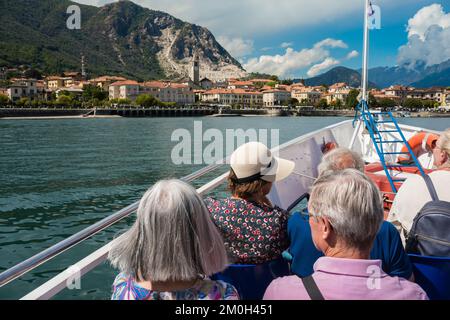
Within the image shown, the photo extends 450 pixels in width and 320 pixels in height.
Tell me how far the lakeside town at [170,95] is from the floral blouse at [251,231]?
346 feet

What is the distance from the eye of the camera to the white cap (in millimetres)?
2055

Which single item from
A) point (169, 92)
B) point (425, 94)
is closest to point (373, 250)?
point (169, 92)

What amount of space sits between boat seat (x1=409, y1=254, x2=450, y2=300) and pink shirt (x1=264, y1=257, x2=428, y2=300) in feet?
1.69

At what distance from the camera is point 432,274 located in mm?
1854

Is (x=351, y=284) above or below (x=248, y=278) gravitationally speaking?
above

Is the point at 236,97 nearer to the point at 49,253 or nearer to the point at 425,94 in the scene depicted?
the point at 425,94

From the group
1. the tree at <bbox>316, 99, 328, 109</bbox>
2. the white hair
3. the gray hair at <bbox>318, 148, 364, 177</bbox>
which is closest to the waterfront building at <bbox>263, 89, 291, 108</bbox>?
the tree at <bbox>316, 99, 328, 109</bbox>

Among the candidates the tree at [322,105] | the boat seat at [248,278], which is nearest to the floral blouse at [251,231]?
the boat seat at [248,278]

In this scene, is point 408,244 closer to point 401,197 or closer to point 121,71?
point 401,197

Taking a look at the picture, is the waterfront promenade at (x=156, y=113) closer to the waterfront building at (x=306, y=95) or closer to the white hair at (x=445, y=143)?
the waterfront building at (x=306, y=95)

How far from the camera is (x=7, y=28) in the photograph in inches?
6225

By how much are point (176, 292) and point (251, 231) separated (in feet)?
2.35

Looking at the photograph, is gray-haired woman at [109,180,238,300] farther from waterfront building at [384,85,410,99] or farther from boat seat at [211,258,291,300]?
waterfront building at [384,85,410,99]

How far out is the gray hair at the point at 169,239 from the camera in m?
1.33
